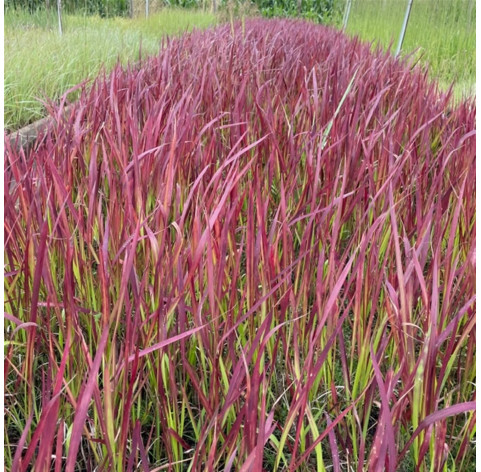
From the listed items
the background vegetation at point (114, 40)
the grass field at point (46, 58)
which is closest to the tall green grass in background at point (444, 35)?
the background vegetation at point (114, 40)

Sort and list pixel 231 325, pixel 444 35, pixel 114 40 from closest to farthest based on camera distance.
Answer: pixel 231 325 < pixel 114 40 < pixel 444 35

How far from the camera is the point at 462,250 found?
903 millimetres

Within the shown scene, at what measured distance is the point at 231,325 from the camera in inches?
27.7

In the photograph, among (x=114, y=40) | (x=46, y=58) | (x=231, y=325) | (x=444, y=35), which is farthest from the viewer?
(x=444, y=35)

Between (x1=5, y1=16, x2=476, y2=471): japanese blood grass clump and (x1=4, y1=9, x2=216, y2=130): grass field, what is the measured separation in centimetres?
93

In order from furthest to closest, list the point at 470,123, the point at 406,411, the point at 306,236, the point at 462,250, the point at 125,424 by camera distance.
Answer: the point at 470,123 < the point at 462,250 < the point at 306,236 < the point at 406,411 < the point at 125,424

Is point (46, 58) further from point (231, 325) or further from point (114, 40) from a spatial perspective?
point (231, 325)

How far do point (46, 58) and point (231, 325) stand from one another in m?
2.99

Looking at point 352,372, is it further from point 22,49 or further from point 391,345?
point 22,49

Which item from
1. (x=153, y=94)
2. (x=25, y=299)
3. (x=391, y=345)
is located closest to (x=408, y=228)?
(x=391, y=345)

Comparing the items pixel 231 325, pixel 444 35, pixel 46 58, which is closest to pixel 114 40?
pixel 46 58

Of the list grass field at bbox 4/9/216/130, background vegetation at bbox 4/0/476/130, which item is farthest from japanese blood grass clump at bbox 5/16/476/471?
background vegetation at bbox 4/0/476/130

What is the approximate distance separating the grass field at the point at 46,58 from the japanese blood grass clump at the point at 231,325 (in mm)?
928

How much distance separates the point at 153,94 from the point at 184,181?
0.74 metres
